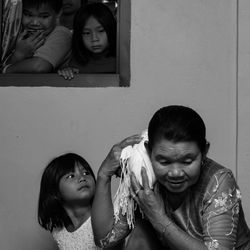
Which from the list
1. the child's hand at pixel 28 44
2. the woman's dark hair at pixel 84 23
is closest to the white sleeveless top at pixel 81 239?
the woman's dark hair at pixel 84 23

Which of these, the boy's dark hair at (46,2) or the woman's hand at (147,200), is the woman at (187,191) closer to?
the woman's hand at (147,200)

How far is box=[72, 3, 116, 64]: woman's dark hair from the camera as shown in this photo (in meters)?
3.12

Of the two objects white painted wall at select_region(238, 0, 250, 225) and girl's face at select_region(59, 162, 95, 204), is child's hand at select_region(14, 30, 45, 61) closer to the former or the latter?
girl's face at select_region(59, 162, 95, 204)

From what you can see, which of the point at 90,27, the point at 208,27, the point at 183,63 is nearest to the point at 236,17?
the point at 208,27

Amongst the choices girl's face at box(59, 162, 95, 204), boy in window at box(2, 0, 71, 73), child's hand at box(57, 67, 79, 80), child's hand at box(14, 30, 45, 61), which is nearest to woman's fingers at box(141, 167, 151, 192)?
girl's face at box(59, 162, 95, 204)

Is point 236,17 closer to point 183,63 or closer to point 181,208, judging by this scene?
point 183,63

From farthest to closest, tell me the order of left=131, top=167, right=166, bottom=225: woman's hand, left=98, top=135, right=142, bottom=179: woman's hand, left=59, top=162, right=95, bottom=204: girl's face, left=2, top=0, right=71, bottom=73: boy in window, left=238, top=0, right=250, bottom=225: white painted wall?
left=2, top=0, right=71, bottom=73: boy in window < left=238, top=0, right=250, bottom=225: white painted wall < left=59, top=162, right=95, bottom=204: girl's face < left=98, top=135, right=142, bottom=179: woman's hand < left=131, top=167, right=166, bottom=225: woman's hand

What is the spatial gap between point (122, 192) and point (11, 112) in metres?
1.16

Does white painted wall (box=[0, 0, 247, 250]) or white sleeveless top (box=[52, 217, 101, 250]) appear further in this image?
white painted wall (box=[0, 0, 247, 250])

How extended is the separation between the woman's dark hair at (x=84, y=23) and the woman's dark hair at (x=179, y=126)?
123 cm

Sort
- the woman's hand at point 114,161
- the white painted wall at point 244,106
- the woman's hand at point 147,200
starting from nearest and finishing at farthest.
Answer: the woman's hand at point 147,200 < the woman's hand at point 114,161 < the white painted wall at point 244,106

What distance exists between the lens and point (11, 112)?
3121 mm

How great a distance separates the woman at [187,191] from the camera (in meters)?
1.97

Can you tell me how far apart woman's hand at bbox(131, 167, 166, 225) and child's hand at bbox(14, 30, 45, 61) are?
142 centimetres
